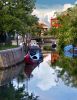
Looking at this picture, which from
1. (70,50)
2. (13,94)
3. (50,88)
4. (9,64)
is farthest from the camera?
(70,50)

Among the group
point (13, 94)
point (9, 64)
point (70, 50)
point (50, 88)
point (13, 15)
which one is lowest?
point (70, 50)

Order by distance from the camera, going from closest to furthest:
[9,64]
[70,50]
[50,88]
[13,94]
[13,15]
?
[13,94] → [50,88] → [9,64] → [13,15] → [70,50]

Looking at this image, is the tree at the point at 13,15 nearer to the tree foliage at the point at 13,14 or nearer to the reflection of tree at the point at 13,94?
the tree foliage at the point at 13,14

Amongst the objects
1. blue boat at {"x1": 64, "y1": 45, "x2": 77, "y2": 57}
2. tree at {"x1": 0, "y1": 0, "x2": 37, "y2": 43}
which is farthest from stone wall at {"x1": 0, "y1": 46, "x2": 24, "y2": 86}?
blue boat at {"x1": 64, "y1": 45, "x2": 77, "y2": 57}

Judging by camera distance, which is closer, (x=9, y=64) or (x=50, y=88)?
(x=50, y=88)

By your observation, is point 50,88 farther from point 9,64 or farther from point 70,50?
point 70,50

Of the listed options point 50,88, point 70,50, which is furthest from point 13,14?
point 50,88

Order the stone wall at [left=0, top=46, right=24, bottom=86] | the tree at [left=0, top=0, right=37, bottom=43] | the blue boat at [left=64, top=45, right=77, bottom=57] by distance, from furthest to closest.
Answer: the blue boat at [left=64, top=45, right=77, bottom=57]
the tree at [left=0, top=0, right=37, bottom=43]
the stone wall at [left=0, top=46, right=24, bottom=86]

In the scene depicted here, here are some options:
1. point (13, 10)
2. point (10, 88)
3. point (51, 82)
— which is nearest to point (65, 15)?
point (13, 10)

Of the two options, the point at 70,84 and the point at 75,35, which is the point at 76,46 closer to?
the point at 75,35

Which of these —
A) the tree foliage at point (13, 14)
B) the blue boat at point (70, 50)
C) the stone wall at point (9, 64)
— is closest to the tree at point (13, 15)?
the tree foliage at point (13, 14)

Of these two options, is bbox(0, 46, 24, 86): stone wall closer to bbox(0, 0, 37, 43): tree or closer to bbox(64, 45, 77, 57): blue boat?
bbox(0, 0, 37, 43): tree

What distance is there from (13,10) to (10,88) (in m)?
22.0

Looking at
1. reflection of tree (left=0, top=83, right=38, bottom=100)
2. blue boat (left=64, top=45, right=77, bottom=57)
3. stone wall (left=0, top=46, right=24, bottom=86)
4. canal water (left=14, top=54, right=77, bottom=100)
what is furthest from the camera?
blue boat (left=64, top=45, right=77, bottom=57)
